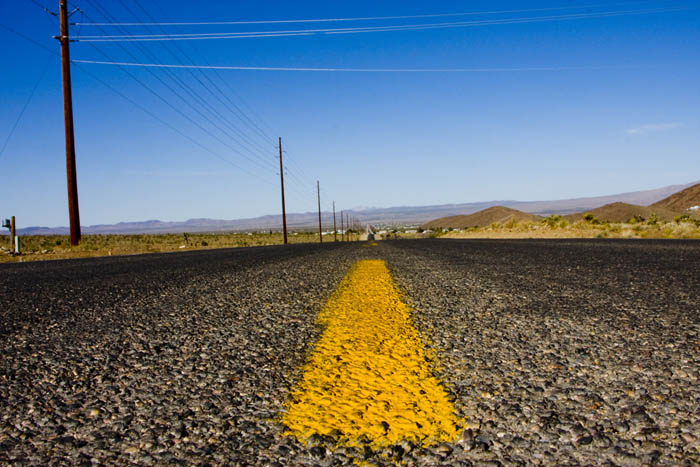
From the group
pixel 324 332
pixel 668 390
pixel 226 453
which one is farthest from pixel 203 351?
pixel 668 390

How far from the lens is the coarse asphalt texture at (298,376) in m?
0.88

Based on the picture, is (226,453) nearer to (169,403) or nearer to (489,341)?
(169,403)

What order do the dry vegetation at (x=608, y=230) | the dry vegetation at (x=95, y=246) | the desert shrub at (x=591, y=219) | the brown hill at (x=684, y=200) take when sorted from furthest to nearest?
the brown hill at (x=684, y=200) → the desert shrub at (x=591, y=219) → the dry vegetation at (x=608, y=230) → the dry vegetation at (x=95, y=246)

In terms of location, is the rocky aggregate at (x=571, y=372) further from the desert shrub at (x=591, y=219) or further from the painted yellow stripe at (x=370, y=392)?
the desert shrub at (x=591, y=219)

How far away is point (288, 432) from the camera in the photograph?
94cm

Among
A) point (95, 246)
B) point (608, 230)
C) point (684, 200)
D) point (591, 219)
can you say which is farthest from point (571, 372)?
point (684, 200)

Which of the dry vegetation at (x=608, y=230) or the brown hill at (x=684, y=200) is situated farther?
the brown hill at (x=684, y=200)

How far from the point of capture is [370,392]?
3.62ft

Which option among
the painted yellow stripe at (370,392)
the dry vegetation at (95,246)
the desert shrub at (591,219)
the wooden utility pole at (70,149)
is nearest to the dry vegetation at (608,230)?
the desert shrub at (591,219)

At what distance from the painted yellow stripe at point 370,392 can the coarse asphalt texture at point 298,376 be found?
0.04 meters

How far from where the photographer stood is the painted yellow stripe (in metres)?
0.91

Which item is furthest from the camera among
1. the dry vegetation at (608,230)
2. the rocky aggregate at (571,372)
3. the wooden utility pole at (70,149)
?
the dry vegetation at (608,230)

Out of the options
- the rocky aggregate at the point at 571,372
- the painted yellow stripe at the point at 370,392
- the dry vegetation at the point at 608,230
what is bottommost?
the dry vegetation at the point at 608,230

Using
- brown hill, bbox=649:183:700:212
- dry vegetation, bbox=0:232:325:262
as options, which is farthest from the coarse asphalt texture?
brown hill, bbox=649:183:700:212
